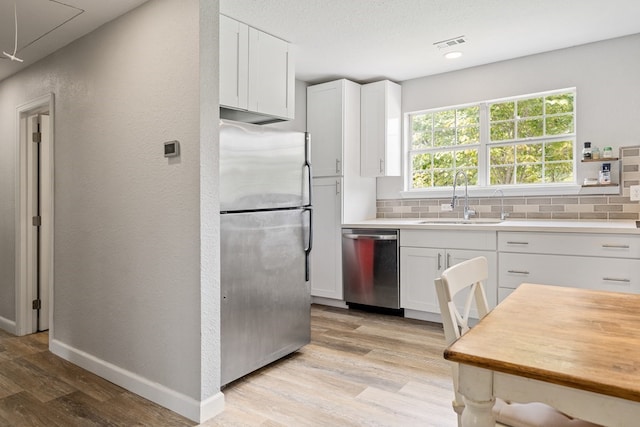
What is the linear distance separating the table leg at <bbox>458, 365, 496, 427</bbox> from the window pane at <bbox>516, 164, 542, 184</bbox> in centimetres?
334

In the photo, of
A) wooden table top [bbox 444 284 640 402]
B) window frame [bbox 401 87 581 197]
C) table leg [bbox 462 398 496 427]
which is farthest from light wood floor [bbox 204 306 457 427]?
window frame [bbox 401 87 581 197]

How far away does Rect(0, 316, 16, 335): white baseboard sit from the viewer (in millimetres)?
3607

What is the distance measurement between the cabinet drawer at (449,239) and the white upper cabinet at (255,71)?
1.53 m

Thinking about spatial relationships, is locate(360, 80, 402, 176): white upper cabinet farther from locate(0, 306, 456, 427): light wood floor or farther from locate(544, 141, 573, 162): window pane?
locate(0, 306, 456, 427): light wood floor

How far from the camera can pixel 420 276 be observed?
3.74m

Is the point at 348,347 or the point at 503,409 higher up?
the point at 503,409

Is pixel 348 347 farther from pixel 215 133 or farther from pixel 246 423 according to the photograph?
pixel 215 133

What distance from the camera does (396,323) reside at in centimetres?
376

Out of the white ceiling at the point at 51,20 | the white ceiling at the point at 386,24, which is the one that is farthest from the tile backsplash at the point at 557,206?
the white ceiling at the point at 51,20

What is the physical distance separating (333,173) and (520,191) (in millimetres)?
1781

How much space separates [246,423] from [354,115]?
3173 millimetres

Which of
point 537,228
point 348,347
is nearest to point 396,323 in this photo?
point 348,347

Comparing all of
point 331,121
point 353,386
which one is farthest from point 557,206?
point 353,386

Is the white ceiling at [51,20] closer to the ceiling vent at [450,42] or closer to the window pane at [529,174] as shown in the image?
the ceiling vent at [450,42]
